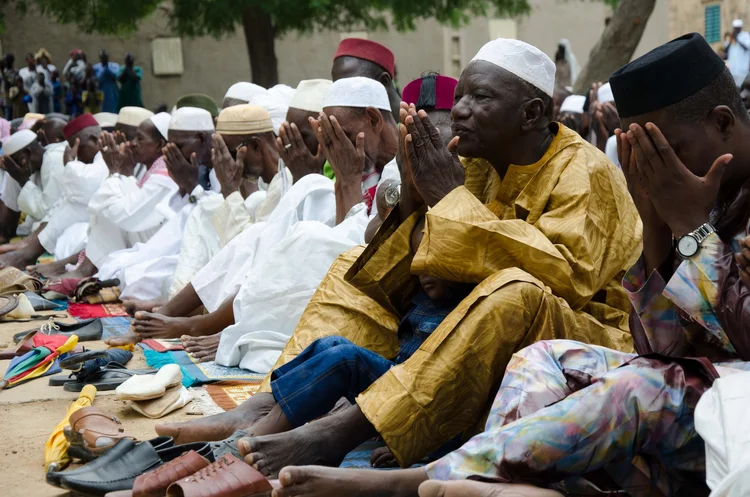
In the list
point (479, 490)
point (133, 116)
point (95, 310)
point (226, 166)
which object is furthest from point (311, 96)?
point (133, 116)

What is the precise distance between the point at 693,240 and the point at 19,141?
33.7 ft

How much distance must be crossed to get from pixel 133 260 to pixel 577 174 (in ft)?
16.2

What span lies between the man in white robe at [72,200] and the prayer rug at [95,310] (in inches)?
88.3

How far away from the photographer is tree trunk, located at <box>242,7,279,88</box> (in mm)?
17812

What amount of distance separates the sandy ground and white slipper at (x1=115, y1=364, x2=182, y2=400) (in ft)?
0.34

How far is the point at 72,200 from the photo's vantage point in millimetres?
10305

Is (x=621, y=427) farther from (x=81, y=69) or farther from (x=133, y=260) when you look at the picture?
(x=81, y=69)

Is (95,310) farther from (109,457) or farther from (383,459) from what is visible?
(383,459)

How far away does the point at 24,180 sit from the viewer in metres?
12.0

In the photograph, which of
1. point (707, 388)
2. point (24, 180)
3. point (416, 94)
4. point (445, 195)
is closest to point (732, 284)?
point (707, 388)

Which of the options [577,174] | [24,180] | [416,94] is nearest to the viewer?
[577,174]

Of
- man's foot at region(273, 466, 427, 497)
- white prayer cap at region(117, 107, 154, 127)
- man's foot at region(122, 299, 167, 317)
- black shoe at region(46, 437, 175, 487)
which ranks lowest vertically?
man's foot at region(122, 299, 167, 317)

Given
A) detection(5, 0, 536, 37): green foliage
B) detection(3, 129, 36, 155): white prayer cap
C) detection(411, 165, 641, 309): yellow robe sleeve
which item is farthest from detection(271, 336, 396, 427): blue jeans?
detection(5, 0, 536, 37): green foliage

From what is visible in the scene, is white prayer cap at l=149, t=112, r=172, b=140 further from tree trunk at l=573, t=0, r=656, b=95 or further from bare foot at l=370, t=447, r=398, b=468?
tree trunk at l=573, t=0, r=656, b=95
